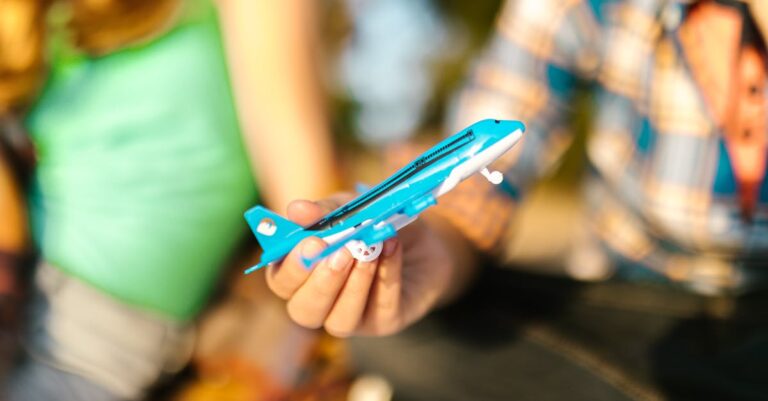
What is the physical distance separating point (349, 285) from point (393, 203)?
3.1 inches

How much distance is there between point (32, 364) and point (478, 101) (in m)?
0.62

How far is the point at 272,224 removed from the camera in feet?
1.82

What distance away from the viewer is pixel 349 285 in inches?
21.8

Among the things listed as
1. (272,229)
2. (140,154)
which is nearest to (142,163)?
(140,154)

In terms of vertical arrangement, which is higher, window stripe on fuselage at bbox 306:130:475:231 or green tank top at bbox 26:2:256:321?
window stripe on fuselage at bbox 306:130:475:231

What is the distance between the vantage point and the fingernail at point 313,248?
1.69 ft

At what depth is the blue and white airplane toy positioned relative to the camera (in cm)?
51

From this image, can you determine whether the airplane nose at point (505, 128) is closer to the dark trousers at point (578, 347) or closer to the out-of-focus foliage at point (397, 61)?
the dark trousers at point (578, 347)

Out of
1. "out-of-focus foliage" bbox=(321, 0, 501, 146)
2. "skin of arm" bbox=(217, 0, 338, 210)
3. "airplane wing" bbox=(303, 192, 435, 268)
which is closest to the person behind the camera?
"airplane wing" bbox=(303, 192, 435, 268)

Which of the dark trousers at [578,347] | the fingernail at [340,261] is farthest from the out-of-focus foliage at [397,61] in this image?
the fingernail at [340,261]

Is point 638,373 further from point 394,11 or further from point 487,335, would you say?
point 394,11

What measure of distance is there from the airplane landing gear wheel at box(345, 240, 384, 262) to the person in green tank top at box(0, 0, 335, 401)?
366 millimetres

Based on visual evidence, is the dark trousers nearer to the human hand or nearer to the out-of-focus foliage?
the human hand

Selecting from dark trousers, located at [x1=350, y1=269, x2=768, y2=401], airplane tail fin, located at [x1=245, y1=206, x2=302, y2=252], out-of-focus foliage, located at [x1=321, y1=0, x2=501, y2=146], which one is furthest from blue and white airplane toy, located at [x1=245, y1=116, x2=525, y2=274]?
out-of-focus foliage, located at [x1=321, y1=0, x2=501, y2=146]
